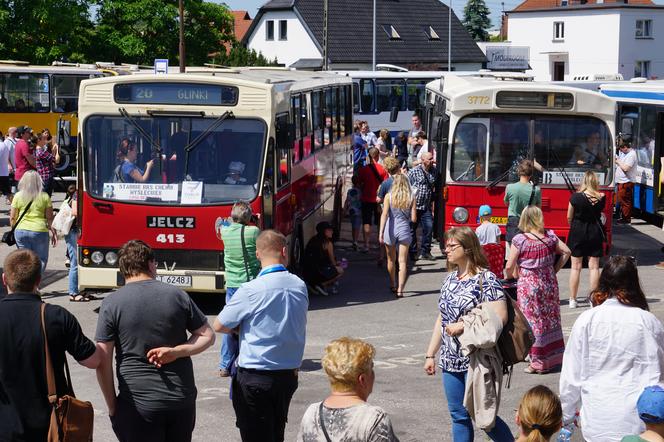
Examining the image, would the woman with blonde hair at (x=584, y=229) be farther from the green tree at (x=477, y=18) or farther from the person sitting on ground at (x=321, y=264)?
the green tree at (x=477, y=18)

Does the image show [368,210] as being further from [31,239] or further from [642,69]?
[642,69]

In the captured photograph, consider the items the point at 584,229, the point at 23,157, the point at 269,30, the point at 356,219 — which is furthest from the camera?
the point at 269,30

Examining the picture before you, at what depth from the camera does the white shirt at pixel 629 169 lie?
24266mm

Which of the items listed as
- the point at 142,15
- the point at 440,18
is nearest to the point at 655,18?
the point at 440,18

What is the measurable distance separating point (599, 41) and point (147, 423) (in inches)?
3437

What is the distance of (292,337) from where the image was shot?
7141 millimetres

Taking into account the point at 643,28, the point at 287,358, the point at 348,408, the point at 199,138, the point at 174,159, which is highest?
Answer: the point at 643,28

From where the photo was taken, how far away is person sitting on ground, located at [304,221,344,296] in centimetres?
1603

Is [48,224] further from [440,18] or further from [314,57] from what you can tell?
[440,18]

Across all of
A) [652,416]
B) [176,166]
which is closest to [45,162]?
[176,166]

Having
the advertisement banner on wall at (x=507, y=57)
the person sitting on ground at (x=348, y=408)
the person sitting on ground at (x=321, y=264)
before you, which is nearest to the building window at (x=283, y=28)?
the advertisement banner on wall at (x=507, y=57)

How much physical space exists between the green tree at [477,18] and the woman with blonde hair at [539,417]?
11401cm

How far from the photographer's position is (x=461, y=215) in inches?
687

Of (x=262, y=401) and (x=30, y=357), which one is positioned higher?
(x=30, y=357)
